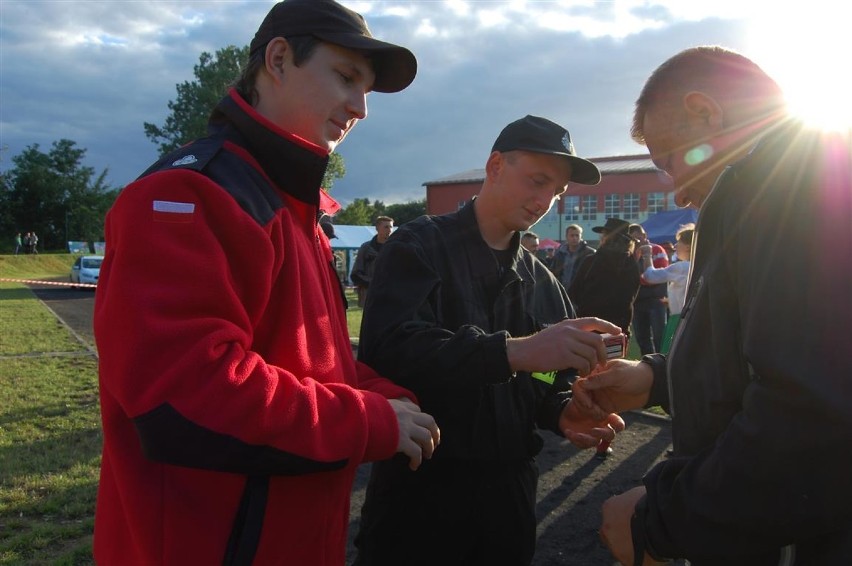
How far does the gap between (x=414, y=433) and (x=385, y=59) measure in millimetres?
1044

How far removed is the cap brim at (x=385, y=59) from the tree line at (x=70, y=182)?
49.8m

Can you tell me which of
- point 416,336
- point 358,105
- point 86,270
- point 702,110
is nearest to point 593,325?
point 416,336

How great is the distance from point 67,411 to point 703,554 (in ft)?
23.0

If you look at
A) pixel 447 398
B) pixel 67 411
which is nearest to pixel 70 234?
pixel 67 411

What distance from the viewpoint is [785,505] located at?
4.05 feet

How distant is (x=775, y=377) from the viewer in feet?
3.94

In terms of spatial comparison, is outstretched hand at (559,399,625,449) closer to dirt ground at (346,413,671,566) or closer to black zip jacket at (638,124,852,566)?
black zip jacket at (638,124,852,566)

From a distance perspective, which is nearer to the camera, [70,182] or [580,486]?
[580,486]

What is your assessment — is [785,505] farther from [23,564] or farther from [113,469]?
[23,564]

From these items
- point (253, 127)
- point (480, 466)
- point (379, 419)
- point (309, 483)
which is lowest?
point (480, 466)

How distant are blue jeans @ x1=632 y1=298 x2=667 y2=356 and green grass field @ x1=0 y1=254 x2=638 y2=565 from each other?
1429mm

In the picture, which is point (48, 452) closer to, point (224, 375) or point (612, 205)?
point (224, 375)

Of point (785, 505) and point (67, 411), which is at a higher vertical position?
point (785, 505)

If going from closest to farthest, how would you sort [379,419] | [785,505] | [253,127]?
[785,505] < [379,419] < [253,127]
